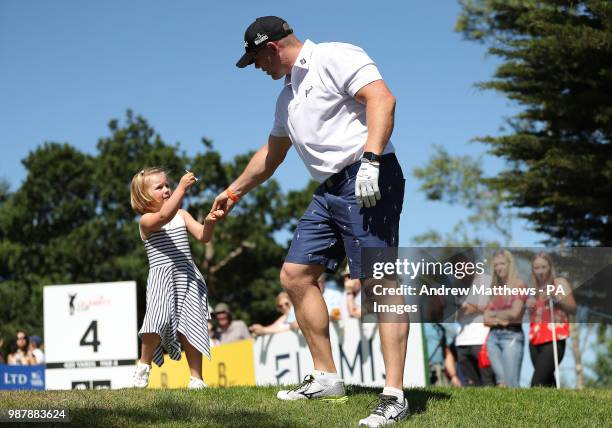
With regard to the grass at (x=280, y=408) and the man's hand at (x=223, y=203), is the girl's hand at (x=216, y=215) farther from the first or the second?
the grass at (x=280, y=408)

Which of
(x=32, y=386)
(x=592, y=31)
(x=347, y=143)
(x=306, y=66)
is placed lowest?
(x=32, y=386)

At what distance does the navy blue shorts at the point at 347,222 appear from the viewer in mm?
4988

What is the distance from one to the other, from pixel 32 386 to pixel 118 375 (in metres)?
6.33

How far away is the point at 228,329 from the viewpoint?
13.5m

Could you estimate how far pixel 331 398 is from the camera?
5.46 meters

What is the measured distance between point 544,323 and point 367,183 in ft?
16.3

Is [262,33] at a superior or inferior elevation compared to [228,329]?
superior

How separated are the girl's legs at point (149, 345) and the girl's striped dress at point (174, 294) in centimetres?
5

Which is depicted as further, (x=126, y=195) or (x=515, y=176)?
(x=126, y=195)

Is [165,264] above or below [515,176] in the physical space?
below

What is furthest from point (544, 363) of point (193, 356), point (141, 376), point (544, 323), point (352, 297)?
point (141, 376)

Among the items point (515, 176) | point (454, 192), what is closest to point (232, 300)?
point (454, 192)

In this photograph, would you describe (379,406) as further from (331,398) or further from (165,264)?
(165,264)

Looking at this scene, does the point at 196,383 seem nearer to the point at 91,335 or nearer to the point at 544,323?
the point at 544,323
